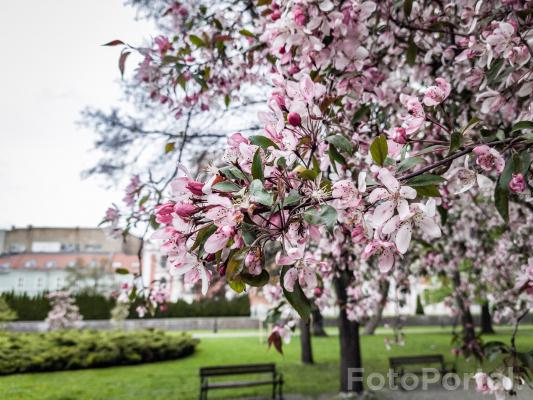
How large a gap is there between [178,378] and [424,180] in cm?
795

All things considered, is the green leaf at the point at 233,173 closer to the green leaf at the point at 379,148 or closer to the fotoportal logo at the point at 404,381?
the green leaf at the point at 379,148

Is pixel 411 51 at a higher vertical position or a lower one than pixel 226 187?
higher

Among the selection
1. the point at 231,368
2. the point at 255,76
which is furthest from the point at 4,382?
the point at 255,76

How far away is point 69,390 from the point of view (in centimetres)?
680

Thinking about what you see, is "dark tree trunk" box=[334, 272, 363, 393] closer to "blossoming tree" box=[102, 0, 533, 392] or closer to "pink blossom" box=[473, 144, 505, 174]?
"blossoming tree" box=[102, 0, 533, 392]

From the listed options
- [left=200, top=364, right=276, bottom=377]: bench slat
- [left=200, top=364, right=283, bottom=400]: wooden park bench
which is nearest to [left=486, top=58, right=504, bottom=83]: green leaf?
[left=200, top=364, right=283, bottom=400]: wooden park bench

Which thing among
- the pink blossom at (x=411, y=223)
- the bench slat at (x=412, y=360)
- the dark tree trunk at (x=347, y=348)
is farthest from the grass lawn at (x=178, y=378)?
the pink blossom at (x=411, y=223)

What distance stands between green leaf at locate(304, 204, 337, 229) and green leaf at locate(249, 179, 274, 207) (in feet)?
0.32

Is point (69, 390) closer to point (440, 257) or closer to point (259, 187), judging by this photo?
point (440, 257)

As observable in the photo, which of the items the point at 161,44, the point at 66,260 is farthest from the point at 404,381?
the point at 66,260

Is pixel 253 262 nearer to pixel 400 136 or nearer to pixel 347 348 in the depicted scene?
pixel 400 136

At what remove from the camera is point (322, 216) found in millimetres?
913

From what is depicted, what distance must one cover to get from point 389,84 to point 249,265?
6.92 feet

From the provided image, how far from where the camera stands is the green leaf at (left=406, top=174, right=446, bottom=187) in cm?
94
